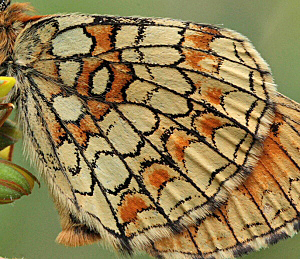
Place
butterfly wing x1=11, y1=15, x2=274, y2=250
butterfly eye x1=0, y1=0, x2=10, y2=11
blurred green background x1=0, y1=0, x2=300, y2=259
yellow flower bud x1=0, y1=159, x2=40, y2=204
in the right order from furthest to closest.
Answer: blurred green background x1=0, y1=0, x2=300, y2=259, butterfly eye x1=0, y1=0, x2=10, y2=11, butterfly wing x1=11, y1=15, x2=274, y2=250, yellow flower bud x1=0, y1=159, x2=40, y2=204

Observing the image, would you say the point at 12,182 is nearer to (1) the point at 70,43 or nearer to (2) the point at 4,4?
(1) the point at 70,43

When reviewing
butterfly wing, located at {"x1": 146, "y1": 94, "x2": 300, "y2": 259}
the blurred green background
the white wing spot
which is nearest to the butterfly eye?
the white wing spot

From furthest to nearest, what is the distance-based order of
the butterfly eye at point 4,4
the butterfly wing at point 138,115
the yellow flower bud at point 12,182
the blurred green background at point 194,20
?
the blurred green background at point 194,20 < the butterfly eye at point 4,4 < the butterfly wing at point 138,115 < the yellow flower bud at point 12,182

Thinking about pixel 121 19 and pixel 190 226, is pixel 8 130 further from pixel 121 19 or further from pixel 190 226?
pixel 190 226

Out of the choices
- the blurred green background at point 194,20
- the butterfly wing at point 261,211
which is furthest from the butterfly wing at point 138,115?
the blurred green background at point 194,20

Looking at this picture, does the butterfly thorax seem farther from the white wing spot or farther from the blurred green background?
the blurred green background

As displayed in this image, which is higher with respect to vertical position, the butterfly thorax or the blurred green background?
the butterfly thorax

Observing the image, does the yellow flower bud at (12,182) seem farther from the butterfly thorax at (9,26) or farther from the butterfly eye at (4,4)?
the butterfly eye at (4,4)
